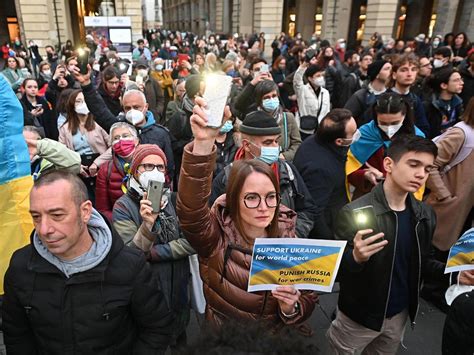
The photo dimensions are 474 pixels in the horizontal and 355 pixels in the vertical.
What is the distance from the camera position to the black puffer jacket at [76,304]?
190 centimetres

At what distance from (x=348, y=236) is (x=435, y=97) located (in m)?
3.62

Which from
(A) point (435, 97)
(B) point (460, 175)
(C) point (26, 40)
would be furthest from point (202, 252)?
(C) point (26, 40)

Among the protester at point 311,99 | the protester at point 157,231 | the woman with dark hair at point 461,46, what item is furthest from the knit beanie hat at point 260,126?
the woman with dark hair at point 461,46

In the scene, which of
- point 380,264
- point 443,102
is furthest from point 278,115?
point 380,264

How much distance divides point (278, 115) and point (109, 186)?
82.4 inches

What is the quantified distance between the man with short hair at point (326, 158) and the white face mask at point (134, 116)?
1.94 meters

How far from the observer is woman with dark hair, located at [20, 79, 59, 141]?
6473mm

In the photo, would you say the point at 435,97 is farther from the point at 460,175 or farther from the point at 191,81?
the point at 191,81

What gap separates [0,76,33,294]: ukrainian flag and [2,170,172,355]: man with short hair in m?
0.49

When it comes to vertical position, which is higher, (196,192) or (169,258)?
(196,192)

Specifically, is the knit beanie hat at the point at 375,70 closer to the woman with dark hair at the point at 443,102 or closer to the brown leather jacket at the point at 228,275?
the woman with dark hair at the point at 443,102

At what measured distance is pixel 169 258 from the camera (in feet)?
8.82

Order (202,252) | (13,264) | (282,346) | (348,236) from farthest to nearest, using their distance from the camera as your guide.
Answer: (348,236) → (202,252) → (13,264) → (282,346)

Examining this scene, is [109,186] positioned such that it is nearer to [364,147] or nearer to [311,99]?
[364,147]
